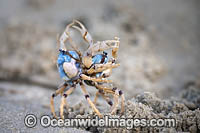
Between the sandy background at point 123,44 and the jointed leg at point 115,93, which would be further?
the sandy background at point 123,44

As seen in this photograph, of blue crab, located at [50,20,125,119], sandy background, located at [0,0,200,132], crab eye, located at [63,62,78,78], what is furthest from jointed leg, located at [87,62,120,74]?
sandy background, located at [0,0,200,132]

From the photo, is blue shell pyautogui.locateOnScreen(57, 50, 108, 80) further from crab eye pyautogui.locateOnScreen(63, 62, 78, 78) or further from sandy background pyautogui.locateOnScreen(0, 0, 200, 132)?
sandy background pyautogui.locateOnScreen(0, 0, 200, 132)

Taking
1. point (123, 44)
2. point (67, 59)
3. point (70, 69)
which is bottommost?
point (70, 69)

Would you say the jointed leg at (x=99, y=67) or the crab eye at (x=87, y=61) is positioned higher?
the crab eye at (x=87, y=61)

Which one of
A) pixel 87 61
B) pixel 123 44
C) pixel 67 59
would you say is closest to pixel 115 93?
pixel 87 61

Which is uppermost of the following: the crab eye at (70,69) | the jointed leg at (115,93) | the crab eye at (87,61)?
the crab eye at (87,61)

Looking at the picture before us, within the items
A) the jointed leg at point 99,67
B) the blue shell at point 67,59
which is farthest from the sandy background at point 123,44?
the jointed leg at point 99,67

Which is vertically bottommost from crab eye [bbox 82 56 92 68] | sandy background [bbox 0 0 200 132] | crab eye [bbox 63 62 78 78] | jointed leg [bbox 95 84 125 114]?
jointed leg [bbox 95 84 125 114]

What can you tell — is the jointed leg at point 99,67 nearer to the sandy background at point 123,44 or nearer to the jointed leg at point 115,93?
the jointed leg at point 115,93

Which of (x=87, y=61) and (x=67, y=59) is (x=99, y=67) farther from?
(x=67, y=59)
